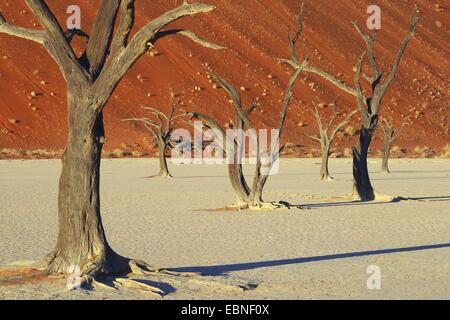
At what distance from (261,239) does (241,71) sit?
162 feet

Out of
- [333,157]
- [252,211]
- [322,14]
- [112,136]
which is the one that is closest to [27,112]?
[112,136]

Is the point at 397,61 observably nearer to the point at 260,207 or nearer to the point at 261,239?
the point at 260,207

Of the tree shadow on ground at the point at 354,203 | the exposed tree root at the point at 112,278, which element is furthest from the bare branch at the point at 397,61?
the exposed tree root at the point at 112,278

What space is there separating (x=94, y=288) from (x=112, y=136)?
44400 millimetres

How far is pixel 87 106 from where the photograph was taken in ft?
31.0

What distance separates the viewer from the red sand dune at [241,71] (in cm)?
5512

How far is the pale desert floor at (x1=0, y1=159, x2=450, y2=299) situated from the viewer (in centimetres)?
938

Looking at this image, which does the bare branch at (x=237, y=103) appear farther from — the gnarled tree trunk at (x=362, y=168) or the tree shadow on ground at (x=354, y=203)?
the gnarled tree trunk at (x=362, y=168)

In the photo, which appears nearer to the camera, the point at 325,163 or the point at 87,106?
the point at 87,106

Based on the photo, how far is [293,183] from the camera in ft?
98.6

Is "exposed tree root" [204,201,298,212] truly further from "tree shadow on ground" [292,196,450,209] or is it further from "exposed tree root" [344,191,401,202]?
"exposed tree root" [344,191,401,202]

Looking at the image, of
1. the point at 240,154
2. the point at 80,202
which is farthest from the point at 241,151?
the point at 80,202

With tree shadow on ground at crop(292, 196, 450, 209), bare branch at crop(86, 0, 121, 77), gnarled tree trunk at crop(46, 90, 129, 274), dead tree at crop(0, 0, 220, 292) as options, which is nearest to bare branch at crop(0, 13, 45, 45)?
dead tree at crop(0, 0, 220, 292)
